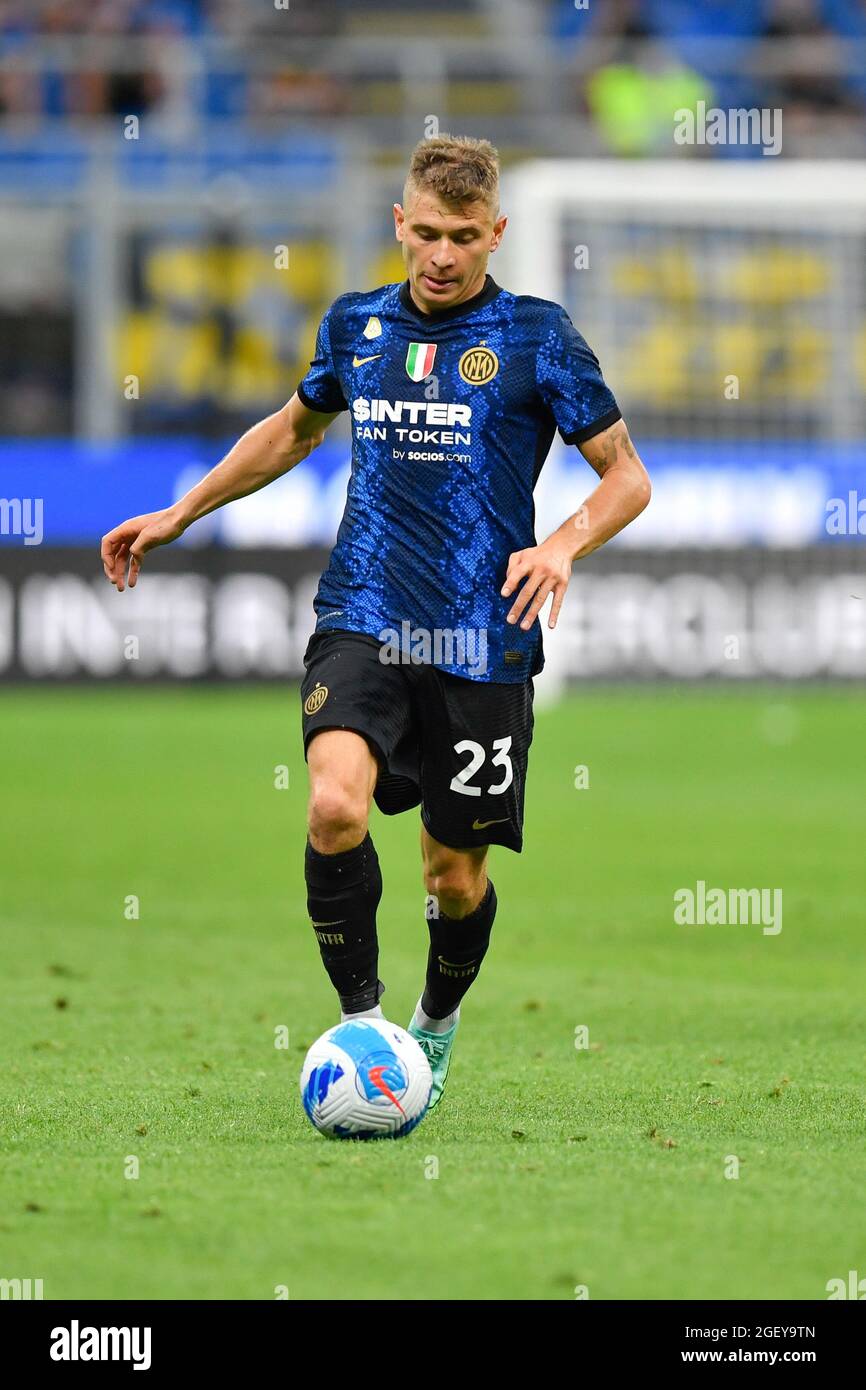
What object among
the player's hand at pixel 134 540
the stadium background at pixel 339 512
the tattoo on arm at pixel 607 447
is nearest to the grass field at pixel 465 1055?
the stadium background at pixel 339 512

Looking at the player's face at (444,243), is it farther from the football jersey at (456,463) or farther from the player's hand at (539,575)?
the player's hand at (539,575)

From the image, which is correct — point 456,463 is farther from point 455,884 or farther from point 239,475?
point 455,884

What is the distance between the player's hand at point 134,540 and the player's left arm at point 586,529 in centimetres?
94

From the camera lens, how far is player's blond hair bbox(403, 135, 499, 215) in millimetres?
5324

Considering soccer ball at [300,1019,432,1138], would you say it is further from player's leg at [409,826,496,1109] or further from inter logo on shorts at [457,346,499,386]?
inter logo on shorts at [457,346,499,386]

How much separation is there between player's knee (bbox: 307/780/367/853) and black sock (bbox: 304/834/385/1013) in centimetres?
4

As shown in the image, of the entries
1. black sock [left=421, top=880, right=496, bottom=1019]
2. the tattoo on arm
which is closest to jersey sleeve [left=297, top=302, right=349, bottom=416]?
the tattoo on arm

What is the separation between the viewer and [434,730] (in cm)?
551

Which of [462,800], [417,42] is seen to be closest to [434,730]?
[462,800]

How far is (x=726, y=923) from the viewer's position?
9180mm

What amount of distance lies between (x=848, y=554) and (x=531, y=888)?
8.71m

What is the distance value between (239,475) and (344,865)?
117cm
